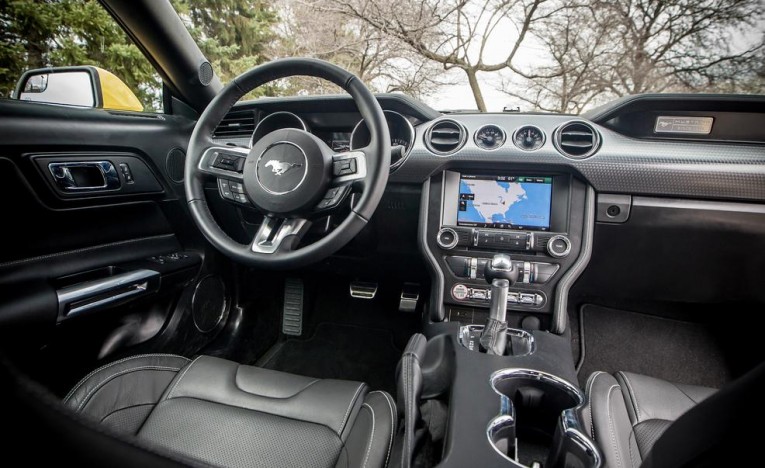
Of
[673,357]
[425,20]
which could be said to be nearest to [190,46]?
[425,20]

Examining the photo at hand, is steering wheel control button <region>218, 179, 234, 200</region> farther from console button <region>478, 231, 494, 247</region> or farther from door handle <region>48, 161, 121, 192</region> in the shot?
console button <region>478, 231, 494, 247</region>

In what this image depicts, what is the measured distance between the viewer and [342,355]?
2373 mm

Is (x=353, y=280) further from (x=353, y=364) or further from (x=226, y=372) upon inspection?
(x=226, y=372)

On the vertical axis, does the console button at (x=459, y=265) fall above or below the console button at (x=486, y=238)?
below

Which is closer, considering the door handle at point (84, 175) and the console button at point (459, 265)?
the door handle at point (84, 175)

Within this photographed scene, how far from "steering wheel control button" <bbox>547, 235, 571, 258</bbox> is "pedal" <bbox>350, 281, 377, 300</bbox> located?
983 mm

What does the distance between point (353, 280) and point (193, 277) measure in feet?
2.71

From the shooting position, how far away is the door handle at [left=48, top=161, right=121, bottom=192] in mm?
1358

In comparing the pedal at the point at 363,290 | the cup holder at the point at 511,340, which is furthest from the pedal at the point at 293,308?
the cup holder at the point at 511,340

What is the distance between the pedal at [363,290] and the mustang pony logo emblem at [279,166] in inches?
45.6

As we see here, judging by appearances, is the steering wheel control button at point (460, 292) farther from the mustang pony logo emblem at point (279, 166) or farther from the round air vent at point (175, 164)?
the round air vent at point (175, 164)

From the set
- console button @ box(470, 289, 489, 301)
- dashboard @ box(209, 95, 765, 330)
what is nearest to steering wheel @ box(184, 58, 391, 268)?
dashboard @ box(209, 95, 765, 330)

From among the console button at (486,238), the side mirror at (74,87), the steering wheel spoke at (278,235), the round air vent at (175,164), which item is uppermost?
the side mirror at (74,87)

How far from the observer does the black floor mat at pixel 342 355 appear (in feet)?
7.43
